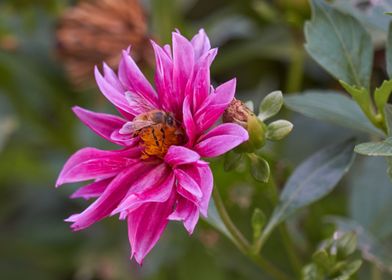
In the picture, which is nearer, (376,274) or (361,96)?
(361,96)

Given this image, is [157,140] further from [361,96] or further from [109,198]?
[361,96]

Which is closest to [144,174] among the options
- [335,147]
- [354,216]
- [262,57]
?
[335,147]

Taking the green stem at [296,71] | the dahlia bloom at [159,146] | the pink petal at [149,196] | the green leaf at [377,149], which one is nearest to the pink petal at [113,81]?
the dahlia bloom at [159,146]

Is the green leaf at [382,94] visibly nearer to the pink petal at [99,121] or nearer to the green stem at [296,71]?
the pink petal at [99,121]

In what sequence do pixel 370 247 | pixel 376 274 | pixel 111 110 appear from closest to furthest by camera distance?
1. pixel 370 247
2. pixel 376 274
3. pixel 111 110

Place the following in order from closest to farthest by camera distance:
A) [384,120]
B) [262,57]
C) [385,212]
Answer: [384,120]
[385,212]
[262,57]

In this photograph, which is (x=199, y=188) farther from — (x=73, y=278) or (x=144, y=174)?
(x=73, y=278)

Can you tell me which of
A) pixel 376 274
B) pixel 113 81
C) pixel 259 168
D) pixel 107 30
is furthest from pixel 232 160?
pixel 107 30

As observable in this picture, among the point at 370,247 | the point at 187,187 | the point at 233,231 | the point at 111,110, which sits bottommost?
the point at 111,110
